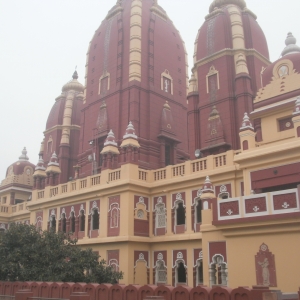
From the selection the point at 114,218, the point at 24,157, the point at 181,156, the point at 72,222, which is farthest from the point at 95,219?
the point at 24,157

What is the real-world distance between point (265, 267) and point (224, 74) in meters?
13.0

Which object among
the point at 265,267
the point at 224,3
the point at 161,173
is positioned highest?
the point at 224,3

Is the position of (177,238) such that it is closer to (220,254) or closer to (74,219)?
(220,254)

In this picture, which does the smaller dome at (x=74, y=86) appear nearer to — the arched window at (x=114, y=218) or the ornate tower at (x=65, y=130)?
the ornate tower at (x=65, y=130)

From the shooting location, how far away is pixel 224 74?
75.3ft

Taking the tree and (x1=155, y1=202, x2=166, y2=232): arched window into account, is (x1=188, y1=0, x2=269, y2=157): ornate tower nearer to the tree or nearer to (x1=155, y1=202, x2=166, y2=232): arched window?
(x1=155, y1=202, x2=166, y2=232): arched window

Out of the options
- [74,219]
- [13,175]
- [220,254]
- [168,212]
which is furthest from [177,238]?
[13,175]

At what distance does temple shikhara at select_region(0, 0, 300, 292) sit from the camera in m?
13.5

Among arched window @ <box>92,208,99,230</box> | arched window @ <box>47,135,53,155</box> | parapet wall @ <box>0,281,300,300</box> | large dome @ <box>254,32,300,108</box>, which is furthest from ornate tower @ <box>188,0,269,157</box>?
arched window @ <box>47,135,53,155</box>

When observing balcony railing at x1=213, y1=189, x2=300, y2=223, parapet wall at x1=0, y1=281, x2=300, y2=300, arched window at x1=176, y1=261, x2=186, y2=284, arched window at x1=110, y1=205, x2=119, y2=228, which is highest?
arched window at x1=110, y1=205, x2=119, y2=228

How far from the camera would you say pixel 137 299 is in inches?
438

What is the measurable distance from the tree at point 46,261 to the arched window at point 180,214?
4532 mm

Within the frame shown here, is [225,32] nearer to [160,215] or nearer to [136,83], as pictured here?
[136,83]

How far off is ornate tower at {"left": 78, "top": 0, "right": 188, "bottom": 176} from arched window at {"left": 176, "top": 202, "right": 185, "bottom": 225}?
4.03 meters
